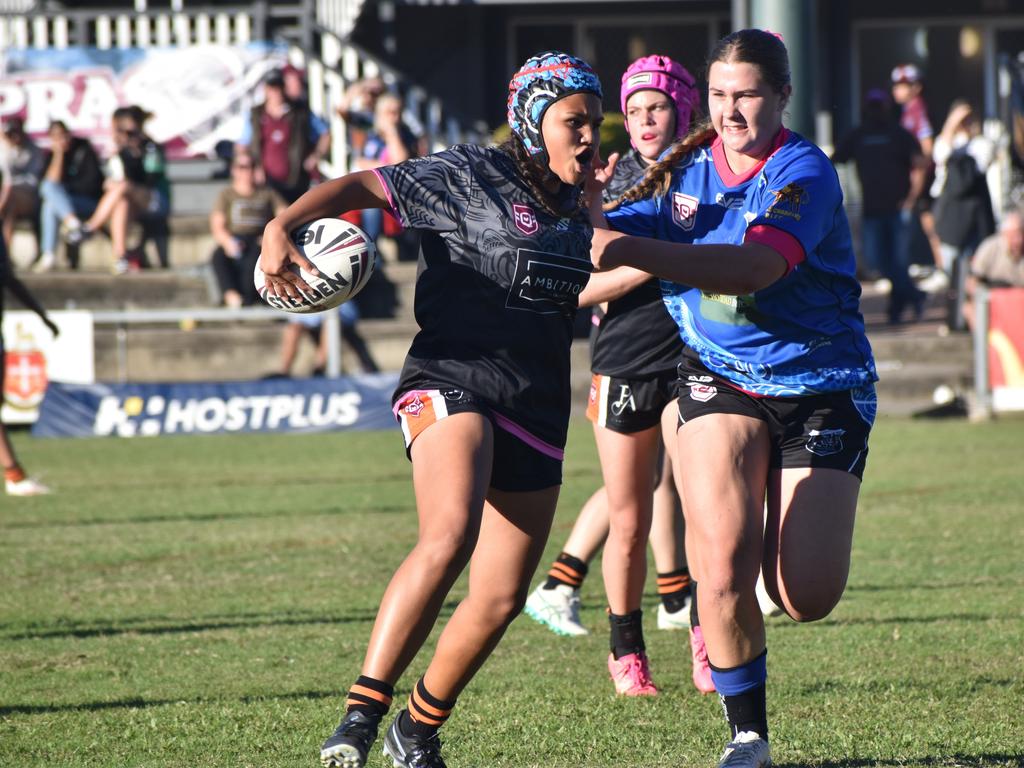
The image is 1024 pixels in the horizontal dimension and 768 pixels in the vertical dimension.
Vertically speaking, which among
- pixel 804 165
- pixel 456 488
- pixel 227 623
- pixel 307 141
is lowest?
pixel 227 623

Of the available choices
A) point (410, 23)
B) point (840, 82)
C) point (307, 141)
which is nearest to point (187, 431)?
point (307, 141)

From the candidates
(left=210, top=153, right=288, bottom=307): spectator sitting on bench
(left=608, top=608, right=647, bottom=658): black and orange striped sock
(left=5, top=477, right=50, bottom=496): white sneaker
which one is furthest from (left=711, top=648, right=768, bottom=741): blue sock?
(left=210, top=153, right=288, bottom=307): spectator sitting on bench

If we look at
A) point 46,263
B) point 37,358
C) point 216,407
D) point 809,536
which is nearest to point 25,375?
point 37,358

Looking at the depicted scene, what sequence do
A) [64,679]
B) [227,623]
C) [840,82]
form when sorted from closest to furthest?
[64,679], [227,623], [840,82]

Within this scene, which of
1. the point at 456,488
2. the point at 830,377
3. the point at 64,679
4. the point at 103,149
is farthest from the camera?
the point at 103,149

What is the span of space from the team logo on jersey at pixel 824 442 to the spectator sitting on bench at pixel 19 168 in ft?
51.0

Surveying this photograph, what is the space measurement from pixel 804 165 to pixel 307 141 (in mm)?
14003

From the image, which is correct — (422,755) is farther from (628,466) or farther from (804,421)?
(628,466)

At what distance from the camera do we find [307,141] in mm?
18109

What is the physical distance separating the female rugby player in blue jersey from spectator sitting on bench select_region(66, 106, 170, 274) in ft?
47.6

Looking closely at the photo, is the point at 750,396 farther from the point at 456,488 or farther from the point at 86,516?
the point at 86,516

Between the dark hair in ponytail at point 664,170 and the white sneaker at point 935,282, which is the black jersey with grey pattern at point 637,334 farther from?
the white sneaker at point 935,282

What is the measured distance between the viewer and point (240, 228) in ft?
57.7

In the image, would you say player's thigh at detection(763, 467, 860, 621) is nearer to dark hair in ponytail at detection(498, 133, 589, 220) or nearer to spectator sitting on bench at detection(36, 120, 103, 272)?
dark hair in ponytail at detection(498, 133, 589, 220)
